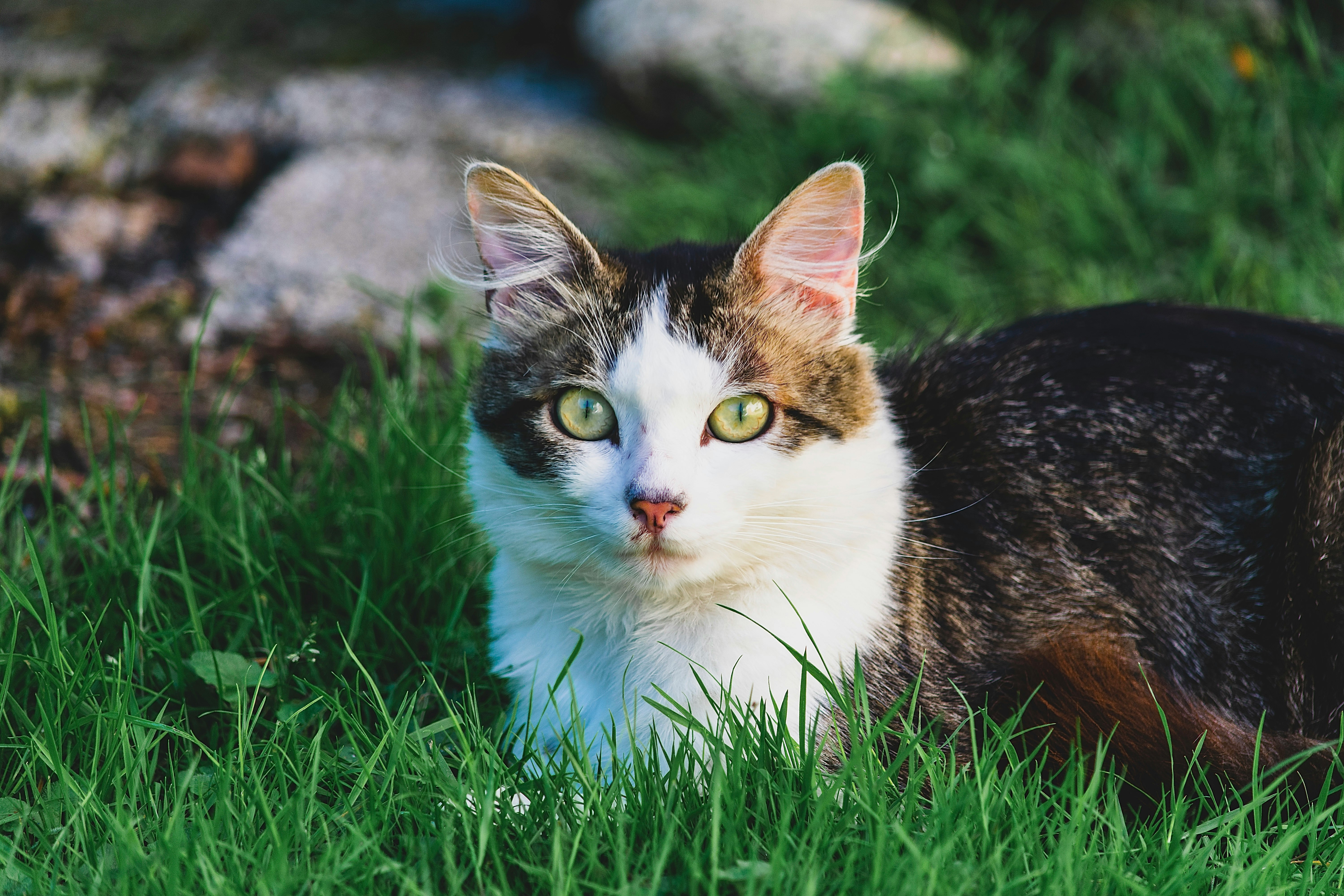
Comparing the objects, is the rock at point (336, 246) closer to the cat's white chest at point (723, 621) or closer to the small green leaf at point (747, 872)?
the cat's white chest at point (723, 621)

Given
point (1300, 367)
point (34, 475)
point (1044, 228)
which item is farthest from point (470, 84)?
point (1300, 367)

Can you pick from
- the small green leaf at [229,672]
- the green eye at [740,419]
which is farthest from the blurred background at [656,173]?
the green eye at [740,419]

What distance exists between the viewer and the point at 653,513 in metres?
2.04

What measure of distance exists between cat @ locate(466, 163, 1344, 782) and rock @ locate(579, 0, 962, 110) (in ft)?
9.93

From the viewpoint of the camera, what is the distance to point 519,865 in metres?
1.87

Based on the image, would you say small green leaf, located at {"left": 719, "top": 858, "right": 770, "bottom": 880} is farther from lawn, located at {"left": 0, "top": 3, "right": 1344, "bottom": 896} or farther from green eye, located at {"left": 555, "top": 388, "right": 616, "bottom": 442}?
green eye, located at {"left": 555, "top": 388, "right": 616, "bottom": 442}

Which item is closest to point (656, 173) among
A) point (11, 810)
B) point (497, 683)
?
point (497, 683)

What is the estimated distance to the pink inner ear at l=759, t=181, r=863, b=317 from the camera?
90.2 inches

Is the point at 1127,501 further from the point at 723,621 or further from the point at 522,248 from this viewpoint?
the point at 522,248

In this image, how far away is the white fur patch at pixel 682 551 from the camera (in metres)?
2.12

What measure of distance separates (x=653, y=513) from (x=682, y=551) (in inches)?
4.4

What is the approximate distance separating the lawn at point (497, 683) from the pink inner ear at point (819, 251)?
0.11 metres

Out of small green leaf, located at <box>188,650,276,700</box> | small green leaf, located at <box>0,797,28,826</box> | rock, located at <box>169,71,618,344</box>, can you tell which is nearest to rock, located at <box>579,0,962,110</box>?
rock, located at <box>169,71,618,344</box>

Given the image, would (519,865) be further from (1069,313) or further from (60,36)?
(60,36)
